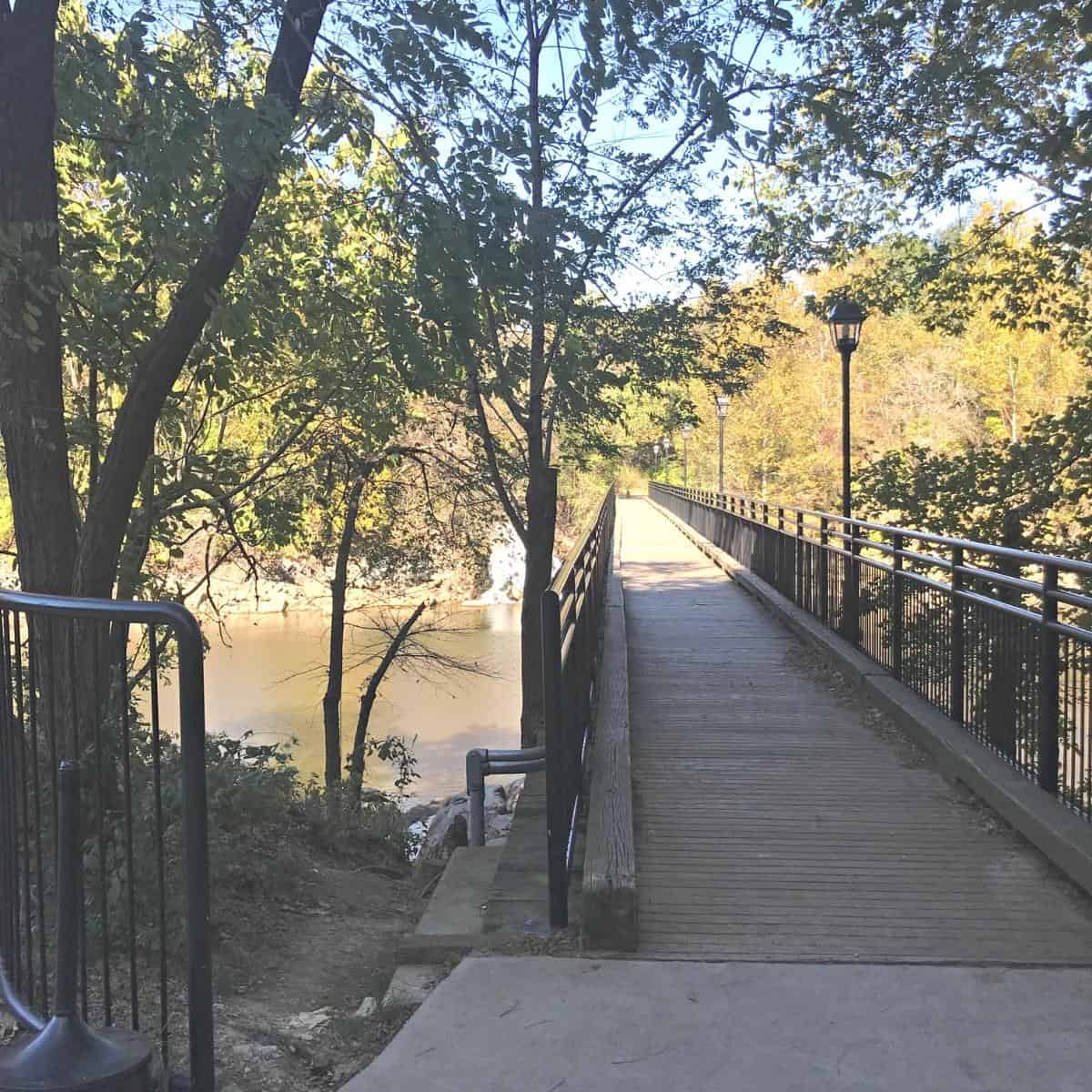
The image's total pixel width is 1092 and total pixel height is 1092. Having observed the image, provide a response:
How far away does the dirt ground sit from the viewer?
365 centimetres

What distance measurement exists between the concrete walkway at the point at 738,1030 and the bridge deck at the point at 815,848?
24cm

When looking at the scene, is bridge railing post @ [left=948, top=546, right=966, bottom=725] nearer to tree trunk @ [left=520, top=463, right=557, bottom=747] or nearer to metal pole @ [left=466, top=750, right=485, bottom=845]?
metal pole @ [left=466, top=750, right=485, bottom=845]

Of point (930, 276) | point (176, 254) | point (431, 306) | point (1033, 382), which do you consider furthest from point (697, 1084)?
point (1033, 382)

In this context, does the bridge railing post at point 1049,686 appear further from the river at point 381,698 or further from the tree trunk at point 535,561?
the river at point 381,698

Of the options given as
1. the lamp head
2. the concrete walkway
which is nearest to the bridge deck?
the concrete walkway

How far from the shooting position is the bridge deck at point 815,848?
13.4ft

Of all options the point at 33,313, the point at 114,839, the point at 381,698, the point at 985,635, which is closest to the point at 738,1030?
the point at 114,839

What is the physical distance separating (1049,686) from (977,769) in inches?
28.2

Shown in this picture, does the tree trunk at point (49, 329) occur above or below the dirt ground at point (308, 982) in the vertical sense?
above

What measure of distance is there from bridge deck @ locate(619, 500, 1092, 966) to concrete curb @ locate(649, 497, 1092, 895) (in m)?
0.09

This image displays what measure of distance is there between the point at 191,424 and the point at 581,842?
10.9 metres

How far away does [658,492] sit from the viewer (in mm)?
61500

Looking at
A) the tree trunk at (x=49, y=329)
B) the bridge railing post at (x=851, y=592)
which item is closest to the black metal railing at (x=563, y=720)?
the tree trunk at (x=49, y=329)

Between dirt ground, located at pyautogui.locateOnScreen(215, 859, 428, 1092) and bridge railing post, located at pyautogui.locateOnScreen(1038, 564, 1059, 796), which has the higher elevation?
bridge railing post, located at pyautogui.locateOnScreen(1038, 564, 1059, 796)
